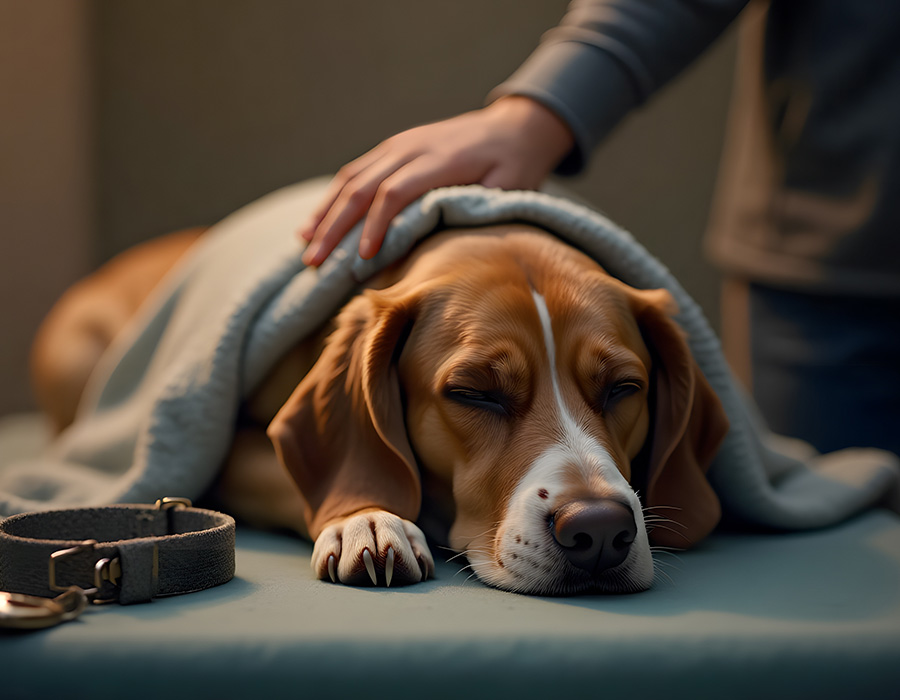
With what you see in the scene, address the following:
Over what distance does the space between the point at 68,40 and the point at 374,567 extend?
8.27ft

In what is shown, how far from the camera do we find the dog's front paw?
3.43ft

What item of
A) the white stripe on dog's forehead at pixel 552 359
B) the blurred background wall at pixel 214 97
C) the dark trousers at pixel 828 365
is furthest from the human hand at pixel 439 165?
the blurred background wall at pixel 214 97

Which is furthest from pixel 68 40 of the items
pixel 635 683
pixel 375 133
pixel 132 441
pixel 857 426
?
pixel 635 683

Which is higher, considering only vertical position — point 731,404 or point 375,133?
point 375,133

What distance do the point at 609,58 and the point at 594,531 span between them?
95cm

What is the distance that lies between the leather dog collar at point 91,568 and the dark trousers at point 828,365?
4.68 ft

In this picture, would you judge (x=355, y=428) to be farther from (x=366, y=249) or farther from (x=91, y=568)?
(x=91, y=568)

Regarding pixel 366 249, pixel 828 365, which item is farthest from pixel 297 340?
pixel 828 365

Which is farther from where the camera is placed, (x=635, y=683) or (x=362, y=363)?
(x=362, y=363)

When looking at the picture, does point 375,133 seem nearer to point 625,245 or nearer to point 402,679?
point 625,245

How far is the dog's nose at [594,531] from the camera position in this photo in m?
0.99

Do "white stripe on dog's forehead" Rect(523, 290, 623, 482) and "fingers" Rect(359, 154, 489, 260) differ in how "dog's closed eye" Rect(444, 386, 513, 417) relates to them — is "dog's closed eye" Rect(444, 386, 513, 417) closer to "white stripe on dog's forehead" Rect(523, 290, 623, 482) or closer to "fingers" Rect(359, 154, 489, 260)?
"white stripe on dog's forehead" Rect(523, 290, 623, 482)

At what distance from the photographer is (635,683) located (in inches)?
31.7

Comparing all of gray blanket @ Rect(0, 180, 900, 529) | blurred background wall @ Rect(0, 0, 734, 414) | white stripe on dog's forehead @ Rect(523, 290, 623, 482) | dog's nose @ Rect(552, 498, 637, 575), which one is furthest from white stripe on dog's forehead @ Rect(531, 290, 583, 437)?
blurred background wall @ Rect(0, 0, 734, 414)
